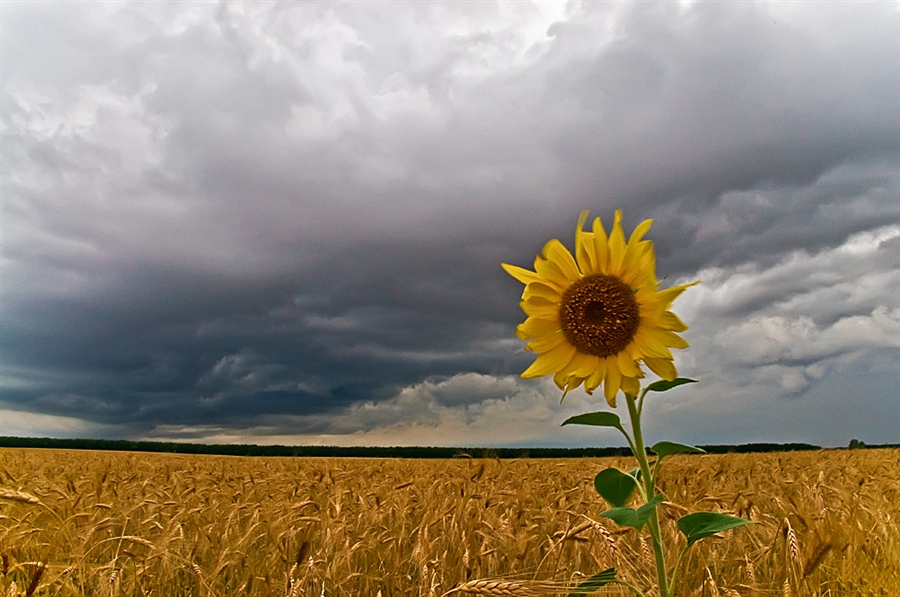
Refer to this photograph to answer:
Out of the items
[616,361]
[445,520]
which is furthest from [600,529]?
[445,520]

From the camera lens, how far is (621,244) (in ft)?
6.50

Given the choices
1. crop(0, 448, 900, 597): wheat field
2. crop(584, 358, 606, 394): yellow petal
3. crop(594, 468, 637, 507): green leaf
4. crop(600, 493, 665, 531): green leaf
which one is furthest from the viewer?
crop(0, 448, 900, 597): wheat field

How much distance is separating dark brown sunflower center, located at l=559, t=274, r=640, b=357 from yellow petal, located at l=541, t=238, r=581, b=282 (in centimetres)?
4

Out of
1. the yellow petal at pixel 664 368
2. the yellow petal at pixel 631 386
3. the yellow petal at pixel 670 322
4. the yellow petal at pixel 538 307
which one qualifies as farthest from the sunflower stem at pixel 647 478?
the yellow petal at pixel 538 307

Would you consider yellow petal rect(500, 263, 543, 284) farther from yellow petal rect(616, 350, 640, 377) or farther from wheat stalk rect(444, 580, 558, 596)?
wheat stalk rect(444, 580, 558, 596)

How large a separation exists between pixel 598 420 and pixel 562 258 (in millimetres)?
524

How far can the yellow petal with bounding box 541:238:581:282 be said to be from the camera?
200cm

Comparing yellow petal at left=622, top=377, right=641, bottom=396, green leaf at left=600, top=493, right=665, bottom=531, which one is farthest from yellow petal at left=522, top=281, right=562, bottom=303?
green leaf at left=600, top=493, right=665, bottom=531

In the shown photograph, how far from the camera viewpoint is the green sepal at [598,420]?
1788 millimetres

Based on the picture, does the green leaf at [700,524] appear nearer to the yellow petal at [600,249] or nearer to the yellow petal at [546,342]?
the yellow petal at [546,342]

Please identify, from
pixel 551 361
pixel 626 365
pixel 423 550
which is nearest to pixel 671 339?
pixel 626 365

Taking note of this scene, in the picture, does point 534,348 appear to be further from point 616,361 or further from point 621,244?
point 621,244

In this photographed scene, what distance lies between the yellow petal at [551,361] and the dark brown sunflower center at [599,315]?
1.4 inches

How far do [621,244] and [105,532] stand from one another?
4.62 m
